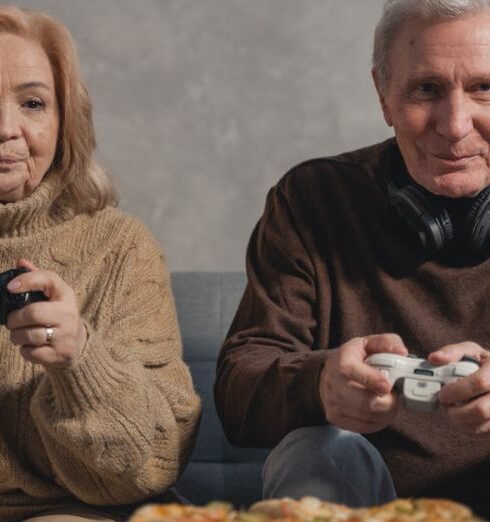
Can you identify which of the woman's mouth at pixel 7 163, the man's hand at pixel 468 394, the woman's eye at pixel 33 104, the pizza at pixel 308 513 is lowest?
the pizza at pixel 308 513

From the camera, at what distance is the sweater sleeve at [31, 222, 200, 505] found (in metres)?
1.58

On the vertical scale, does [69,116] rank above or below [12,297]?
above

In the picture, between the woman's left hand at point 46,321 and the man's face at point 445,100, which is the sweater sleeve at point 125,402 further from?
the man's face at point 445,100

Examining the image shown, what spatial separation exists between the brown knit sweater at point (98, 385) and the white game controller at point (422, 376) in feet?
1.39

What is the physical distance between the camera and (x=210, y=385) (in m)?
2.27

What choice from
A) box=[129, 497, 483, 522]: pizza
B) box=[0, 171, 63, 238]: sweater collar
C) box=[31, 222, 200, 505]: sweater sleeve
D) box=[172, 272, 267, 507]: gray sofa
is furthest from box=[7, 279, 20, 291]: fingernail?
box=[172, 272, 267, 507]: gray sofa

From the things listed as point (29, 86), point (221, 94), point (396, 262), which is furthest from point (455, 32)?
point (221, 94)

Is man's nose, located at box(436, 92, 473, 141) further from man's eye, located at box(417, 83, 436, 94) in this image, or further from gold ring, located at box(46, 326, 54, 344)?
gold ring, located at box(46, 326, 54, 344)

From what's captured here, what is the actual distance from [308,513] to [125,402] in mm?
531

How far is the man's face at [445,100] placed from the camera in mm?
1627

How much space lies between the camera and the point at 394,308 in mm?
1722

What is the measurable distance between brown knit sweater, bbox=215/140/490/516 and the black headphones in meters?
0.04

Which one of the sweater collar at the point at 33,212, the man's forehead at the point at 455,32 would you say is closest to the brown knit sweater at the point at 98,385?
the sweater collar at the point at 33,212

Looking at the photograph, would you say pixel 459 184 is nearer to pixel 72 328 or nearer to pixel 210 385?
pixel 72 328
